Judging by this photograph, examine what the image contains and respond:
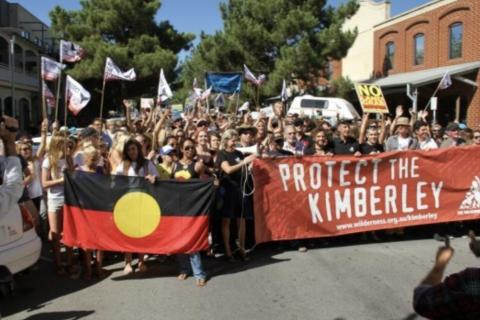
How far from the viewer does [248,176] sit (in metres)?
6.87

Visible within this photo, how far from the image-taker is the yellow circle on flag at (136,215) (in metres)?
6.11

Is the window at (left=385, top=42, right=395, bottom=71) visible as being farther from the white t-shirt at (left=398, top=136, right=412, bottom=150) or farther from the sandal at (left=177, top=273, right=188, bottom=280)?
the sandal at (left=177, top=273, right=188, bottom=280)

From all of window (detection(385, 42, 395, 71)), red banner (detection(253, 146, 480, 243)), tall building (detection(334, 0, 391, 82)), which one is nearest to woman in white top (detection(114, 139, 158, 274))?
red banner (detection(253, 146, 480, 243))

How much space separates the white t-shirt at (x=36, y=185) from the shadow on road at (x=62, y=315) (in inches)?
97.4

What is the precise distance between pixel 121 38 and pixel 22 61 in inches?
415

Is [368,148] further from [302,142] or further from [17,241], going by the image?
[17,241]

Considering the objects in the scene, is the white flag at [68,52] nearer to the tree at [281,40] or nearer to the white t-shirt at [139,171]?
the white t-shirt at [139,171]

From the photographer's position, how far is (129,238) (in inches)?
241

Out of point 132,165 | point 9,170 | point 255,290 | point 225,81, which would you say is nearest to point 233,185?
point 132,165

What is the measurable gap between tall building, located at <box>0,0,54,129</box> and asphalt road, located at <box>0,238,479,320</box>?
30.4m

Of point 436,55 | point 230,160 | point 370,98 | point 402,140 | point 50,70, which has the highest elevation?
point 436,55

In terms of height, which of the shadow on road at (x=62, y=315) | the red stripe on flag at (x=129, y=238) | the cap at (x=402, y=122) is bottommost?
the shadow on road at (x=62, y=315)

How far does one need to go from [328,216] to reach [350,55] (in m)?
32.8

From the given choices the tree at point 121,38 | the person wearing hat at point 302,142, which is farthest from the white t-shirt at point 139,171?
the tree at point 121,38
